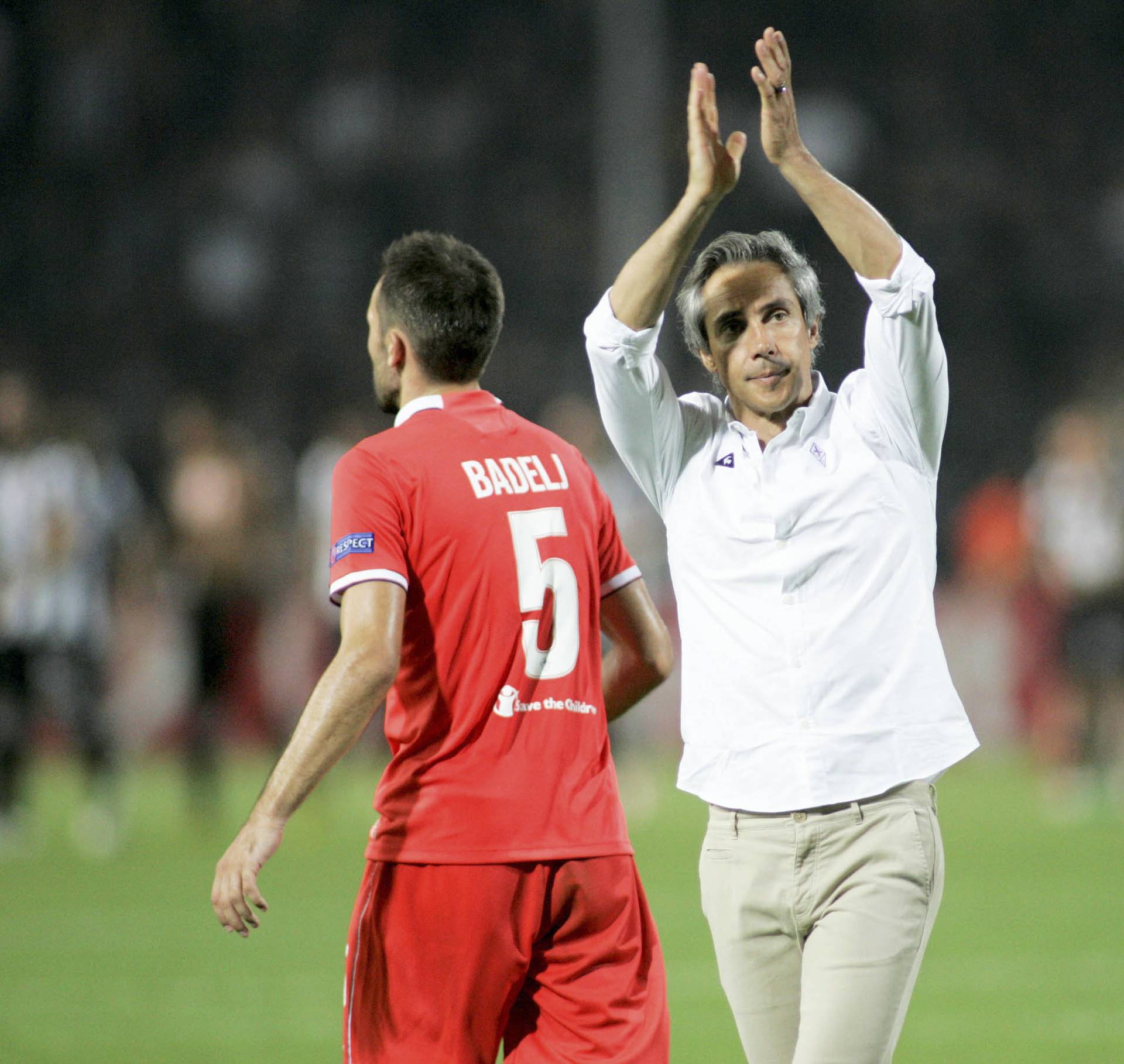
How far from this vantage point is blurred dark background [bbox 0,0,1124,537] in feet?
97.5

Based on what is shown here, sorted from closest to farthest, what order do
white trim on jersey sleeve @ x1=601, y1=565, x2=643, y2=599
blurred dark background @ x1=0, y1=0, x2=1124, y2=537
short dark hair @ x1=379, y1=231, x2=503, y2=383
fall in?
short dark hair @ x1=379, y1=231, x2=503, y2=383, white trim on jersey sleeve @ x1=601, y1=565, x2=643, y2=599, blurred dark background @ x1=0, y1=0, x2=1124, y2=537

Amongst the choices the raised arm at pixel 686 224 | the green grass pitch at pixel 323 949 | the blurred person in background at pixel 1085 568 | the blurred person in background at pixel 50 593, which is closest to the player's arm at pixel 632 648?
the raised arm at pixel 686 224

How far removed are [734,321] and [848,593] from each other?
2.16 feet

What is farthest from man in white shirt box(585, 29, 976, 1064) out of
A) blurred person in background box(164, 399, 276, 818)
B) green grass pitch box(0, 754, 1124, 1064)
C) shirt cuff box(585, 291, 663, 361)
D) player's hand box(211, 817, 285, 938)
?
blurred person in background box(164, 399, 276, 818)

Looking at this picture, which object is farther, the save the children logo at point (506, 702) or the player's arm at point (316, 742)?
the save the children logo at point (506, 702)

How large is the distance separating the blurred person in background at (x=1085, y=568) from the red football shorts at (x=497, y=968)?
9.63 m

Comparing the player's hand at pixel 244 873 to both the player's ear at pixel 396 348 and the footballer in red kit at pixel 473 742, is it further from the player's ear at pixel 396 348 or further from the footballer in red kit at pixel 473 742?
the player's ear at pixel 396 348

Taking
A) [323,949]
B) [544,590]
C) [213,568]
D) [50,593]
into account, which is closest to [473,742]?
[544,590]

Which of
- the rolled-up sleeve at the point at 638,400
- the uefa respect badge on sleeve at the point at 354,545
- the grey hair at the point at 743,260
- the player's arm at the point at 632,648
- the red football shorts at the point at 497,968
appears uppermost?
the grey hair at the point at 743,260

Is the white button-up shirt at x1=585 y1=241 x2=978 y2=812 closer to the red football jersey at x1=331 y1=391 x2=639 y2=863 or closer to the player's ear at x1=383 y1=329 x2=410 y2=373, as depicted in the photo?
the red football jersey at x1=331 y1=391 x2=639 y2=863

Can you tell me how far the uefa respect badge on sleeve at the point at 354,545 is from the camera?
3.80 metres

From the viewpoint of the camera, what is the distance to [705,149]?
3.93 m

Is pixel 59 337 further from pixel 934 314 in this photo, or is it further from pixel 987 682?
pixel 934 314

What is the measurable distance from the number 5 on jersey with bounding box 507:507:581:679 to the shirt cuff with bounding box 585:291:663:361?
38 cm
